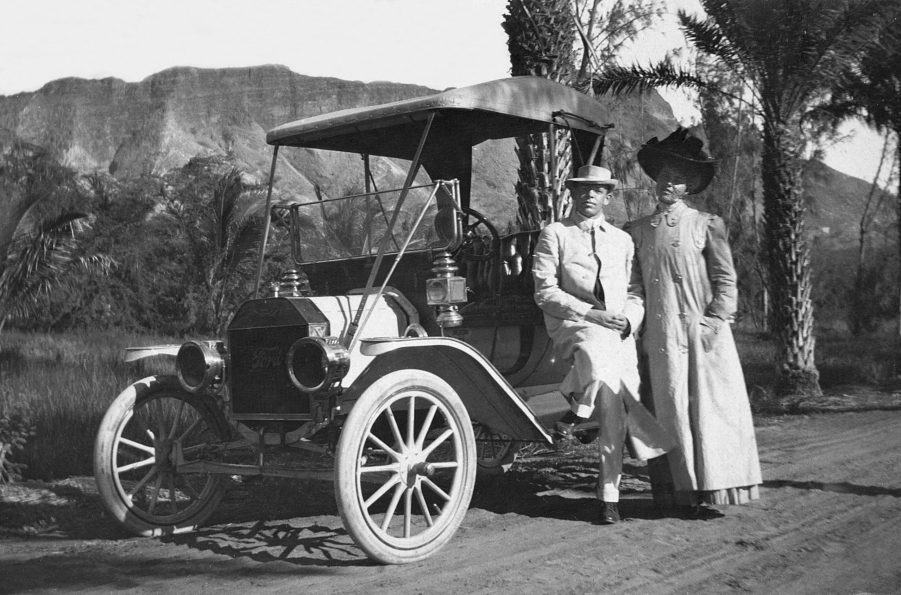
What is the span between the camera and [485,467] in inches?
292

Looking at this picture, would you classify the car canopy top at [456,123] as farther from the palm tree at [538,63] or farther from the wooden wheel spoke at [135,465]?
the palm tree at [538,63]

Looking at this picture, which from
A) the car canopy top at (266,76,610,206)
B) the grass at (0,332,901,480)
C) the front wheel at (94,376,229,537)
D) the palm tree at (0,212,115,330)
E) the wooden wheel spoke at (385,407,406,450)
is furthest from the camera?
the palm tree at (0,212,115,330)

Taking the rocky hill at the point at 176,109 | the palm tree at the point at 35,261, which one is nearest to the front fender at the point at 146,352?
the palm tree at the point at 35,261

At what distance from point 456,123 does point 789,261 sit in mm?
9232

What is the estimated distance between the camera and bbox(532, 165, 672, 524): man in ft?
18.0

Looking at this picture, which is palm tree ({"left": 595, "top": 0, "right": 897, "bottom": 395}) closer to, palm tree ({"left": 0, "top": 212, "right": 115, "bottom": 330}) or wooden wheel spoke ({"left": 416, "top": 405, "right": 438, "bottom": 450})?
palm tree ({"left": 0, "top": 212, "right": 115, "bottom": 330})

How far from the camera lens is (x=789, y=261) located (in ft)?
46.4

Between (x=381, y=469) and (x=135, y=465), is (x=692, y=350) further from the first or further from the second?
(x=135, y=465)

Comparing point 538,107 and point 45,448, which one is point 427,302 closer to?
point 538,107

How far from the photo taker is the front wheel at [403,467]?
455cm

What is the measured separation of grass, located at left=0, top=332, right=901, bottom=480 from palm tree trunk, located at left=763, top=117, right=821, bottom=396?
568 mm

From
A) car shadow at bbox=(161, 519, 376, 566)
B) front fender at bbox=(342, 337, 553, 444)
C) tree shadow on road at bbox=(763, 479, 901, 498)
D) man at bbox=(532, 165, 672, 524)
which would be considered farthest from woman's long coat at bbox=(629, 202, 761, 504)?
car shadow at bbox=(161, 519, 376, 566)

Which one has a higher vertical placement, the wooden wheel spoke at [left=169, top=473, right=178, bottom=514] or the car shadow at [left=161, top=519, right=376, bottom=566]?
the wooden wheel spoke at [left=169, top=473, right=178, bottom=514]

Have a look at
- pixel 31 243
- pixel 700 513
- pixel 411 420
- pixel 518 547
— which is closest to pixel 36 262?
pixel 31 243
